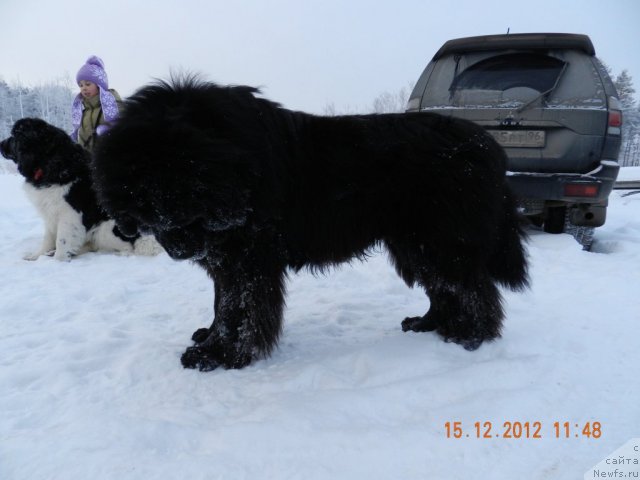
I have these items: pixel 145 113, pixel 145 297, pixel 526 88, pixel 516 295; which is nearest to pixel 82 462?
pixel 145 113

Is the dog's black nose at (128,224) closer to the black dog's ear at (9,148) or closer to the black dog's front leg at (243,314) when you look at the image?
the black dog's front leg at (243,314)

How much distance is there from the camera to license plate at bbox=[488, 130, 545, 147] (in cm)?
400

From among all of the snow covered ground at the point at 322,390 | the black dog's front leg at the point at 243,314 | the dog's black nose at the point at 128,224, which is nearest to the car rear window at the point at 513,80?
the snow covered ground at the point at 322,390

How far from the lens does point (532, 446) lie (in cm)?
156

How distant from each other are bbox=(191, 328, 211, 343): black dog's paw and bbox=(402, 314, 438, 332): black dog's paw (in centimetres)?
133

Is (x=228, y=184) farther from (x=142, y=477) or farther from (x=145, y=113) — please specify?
(x=142, y=477)

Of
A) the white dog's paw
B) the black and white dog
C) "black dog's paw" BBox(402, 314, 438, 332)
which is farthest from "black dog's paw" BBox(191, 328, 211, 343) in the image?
the white dog's paw

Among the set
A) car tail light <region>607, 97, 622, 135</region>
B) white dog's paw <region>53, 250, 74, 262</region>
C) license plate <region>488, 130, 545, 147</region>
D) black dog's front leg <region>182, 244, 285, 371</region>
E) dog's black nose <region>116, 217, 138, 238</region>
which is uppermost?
car tail light <region>607, 97, 622, 135</region>

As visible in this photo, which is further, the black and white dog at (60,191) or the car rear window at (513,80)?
the black and white dog at (60,191)

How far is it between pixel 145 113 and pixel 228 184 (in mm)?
559

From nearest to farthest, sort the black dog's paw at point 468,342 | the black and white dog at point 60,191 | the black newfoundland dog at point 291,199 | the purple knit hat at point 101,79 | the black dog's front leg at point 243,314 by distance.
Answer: the black newfoundland dog at point 291,199 → the black dog's front leg at point 243,314 → the black dog's paw at point 468,342 → the black and white dog at point 60,191 → the purple knit hat at point 101,79

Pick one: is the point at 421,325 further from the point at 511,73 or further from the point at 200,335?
the point at 511,73

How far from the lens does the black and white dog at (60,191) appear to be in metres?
4.47

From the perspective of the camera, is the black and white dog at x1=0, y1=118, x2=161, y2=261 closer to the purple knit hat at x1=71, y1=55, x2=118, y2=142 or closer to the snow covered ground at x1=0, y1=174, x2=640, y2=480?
the purple knit hat at x1=71, y1=55, x2=118, y2=142
